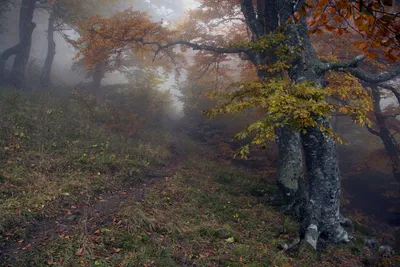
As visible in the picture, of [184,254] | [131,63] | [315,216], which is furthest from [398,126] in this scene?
[131,63]

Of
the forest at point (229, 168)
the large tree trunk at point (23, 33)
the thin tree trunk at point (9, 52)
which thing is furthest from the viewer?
the thin tree trunk at point (9, 52)

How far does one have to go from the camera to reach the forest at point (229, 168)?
4.66 meters

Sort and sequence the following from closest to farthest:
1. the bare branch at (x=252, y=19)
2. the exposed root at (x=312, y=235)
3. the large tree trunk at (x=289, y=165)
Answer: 1. the exposed root at (x=312, y=235)
2. the large tree trunk at (x=289, y=165)
3. the bare branch at (x=252, y=19)

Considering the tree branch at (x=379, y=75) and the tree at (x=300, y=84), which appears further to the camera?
the tree branch at (x=379, y=75)

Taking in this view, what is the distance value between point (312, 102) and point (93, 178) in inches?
255

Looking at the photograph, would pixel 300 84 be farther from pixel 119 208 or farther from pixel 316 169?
pixel 119 208

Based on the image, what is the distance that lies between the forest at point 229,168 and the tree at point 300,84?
39 mm

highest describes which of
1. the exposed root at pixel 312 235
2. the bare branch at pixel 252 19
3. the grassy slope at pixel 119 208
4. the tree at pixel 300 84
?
the bare branch at pixel 252 19

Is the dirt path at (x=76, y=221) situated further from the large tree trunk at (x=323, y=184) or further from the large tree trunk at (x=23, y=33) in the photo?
the large tree trunk at (x=23, y=33)

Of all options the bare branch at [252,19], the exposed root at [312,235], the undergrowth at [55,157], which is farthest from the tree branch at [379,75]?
the undergrowth at [55,157]

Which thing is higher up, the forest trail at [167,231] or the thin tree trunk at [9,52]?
the thin tree trunk at [9,52]

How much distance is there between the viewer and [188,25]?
17.9 meters

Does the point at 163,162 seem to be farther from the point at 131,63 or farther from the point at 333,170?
the point at 131,63

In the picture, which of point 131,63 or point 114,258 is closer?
point 114,258
